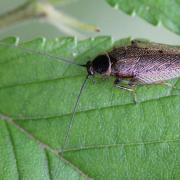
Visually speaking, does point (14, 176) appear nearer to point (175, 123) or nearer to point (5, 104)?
point (5, 104)

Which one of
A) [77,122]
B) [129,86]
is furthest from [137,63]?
[77,122]

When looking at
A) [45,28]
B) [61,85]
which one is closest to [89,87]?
[61,85]

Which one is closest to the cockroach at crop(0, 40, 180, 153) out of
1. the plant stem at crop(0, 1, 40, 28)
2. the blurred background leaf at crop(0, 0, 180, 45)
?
the plant stem at crop(0, 1, 40, 28)

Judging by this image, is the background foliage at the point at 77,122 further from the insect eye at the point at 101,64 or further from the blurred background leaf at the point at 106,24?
the blurred background leaf at the point at 106,24

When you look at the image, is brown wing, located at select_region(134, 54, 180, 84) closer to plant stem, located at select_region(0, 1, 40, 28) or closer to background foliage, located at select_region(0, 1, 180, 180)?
background foliage, located at select_region(0, 1, 180, 180)

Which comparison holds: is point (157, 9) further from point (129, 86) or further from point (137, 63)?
point (129, 86)

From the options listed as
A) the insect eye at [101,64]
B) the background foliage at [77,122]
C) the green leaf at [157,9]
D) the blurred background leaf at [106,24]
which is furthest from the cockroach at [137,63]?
the blurred background leaf at [106,24]
